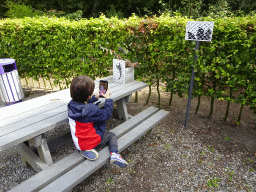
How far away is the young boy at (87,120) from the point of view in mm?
2159

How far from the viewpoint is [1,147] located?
5.89ft

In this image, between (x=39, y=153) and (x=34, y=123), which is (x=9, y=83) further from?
(x=34, y=123)

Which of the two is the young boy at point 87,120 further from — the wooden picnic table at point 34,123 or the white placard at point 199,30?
the white placard at point 199,30

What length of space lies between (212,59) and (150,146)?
1.92 m

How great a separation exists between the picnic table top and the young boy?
0.23 meters

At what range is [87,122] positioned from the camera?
2.26 metres

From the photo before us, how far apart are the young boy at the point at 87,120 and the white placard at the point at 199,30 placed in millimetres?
1759

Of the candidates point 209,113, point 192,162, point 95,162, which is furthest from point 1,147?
point 209,113

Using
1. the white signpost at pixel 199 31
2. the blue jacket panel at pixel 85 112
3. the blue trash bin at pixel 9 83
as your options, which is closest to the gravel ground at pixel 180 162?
the blue jacket panel at pixel 85 112

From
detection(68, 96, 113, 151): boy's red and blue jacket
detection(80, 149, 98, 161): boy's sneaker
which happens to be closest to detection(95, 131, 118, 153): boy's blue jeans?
detection(68, 96, 113, 151): boy's red and blue jacket

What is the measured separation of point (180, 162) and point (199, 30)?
2145 millimetres

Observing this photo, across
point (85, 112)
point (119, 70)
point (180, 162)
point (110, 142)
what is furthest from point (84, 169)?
point (119, 70)

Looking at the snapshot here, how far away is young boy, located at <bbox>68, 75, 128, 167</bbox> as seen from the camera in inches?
85.0

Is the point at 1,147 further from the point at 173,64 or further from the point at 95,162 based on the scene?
the point at 173,64
